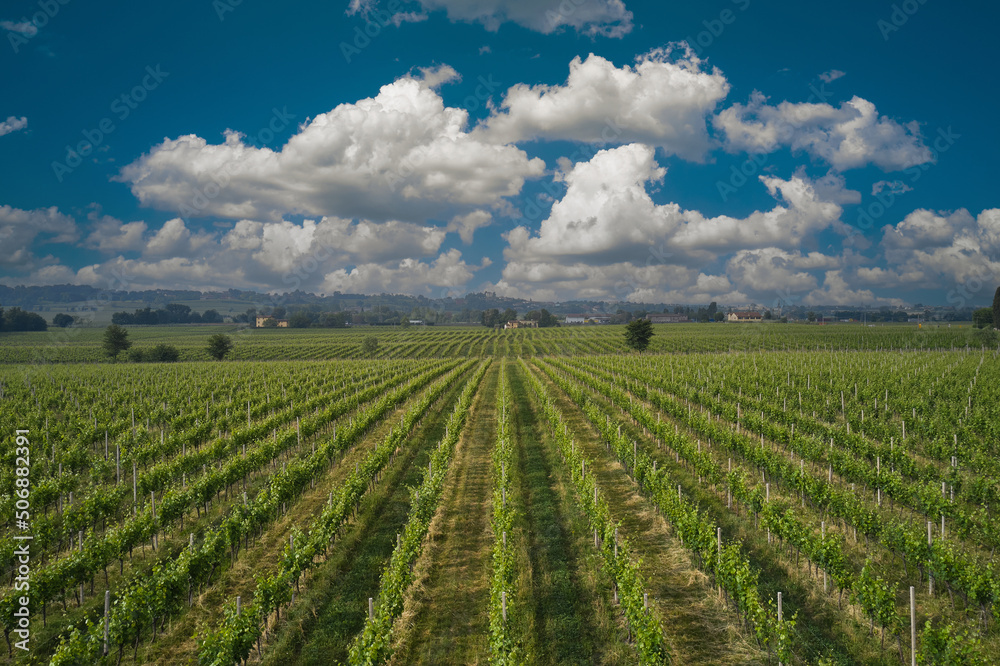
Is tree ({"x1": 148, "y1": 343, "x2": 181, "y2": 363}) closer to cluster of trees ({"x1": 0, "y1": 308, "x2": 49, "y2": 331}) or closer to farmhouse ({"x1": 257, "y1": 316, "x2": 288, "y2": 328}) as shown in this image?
cluster of trees ({"x1": 0, "y1": 308, "x2": 49, "y2": 331})

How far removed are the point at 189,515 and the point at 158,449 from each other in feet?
25.0

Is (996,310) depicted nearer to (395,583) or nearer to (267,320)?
(395,583)

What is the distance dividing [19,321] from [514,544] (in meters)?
179

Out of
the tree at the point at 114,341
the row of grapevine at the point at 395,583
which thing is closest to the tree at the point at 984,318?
the row of grapevine at the point at 395,583

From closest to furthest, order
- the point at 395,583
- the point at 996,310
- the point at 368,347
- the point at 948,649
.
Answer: the point at 948,649 < the point at 395,583 < the point at 368,347 < the point at 996,310

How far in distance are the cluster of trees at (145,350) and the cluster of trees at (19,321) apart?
84.8 meters

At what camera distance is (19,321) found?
427 ft

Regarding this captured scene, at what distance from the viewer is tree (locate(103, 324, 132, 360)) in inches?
2960

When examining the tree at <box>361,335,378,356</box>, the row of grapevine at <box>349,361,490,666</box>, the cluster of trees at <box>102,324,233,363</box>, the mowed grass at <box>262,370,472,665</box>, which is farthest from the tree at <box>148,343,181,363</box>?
the row of grapevine at <box>349,361,490,666</box>

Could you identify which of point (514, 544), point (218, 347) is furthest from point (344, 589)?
point (218, 347)

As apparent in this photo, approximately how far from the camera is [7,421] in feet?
82.3

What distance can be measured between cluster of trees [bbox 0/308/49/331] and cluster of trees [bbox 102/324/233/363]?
84770 mm

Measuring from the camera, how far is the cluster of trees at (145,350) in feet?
248

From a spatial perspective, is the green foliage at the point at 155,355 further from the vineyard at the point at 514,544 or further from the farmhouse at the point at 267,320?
the farmhouse at the point at 267,320
